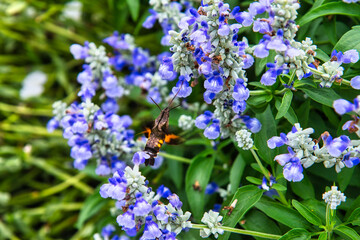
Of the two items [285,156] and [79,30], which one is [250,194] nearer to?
[285,156]

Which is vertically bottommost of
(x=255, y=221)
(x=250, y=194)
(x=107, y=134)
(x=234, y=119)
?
(x=255, y=221)

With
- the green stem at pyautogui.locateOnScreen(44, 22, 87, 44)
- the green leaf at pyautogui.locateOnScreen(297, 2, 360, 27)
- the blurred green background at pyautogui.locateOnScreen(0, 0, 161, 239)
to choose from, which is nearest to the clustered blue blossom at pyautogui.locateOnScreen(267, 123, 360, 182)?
the green leaf at pyautogui.locateOnScreen(297, 2, 360, 27)

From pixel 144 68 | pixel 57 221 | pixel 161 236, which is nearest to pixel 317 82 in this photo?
pixel 161 236

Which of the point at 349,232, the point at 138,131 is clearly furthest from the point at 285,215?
the point at 138,131

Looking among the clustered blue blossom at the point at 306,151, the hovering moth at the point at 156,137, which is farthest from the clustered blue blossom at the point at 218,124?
the clustered blue blossom at the point at 306,151

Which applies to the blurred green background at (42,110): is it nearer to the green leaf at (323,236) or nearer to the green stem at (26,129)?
the green stem at (26,129)
